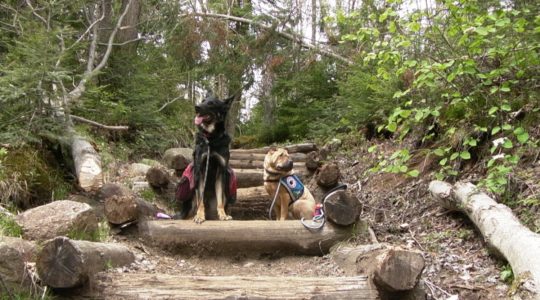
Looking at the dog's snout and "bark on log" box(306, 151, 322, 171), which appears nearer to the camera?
the dog's snout

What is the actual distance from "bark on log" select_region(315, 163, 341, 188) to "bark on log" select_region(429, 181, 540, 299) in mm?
1808

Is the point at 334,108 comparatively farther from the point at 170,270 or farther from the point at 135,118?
the point at 170,270

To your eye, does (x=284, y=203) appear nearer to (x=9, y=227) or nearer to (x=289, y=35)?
(x=9, y=227)

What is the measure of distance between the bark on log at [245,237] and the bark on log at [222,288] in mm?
1127

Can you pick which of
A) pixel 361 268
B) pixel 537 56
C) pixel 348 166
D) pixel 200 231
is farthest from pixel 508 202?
pixel 348 166

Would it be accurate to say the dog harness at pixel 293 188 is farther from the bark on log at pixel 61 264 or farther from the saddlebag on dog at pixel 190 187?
the bark on log at pixel 61 264

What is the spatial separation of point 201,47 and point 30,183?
8958 millimetres

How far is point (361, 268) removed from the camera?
3252mm

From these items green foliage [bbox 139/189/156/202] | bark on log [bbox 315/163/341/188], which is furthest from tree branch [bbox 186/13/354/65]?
green foliage [bbox 139/189/156/202]

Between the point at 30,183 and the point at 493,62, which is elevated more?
the point at 493,62

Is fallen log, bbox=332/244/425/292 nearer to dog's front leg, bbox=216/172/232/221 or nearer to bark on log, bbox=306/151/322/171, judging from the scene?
dog's front leg, bbox=216/172/232/221

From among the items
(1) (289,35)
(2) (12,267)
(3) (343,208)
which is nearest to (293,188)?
(3) (343,208)

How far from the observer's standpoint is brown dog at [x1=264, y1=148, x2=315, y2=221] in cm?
507

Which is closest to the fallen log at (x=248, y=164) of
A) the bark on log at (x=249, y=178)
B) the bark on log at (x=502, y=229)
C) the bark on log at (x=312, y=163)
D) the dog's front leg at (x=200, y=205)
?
the bark on log at (x=312, y=163)
